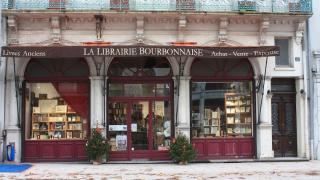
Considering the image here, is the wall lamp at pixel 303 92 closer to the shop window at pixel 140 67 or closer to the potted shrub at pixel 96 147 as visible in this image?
the shop window at pixel 140 67

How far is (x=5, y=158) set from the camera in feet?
60.4

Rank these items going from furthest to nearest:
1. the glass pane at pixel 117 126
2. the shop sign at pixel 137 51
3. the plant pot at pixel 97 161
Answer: the glass pane at pixel 117 126 < the plant pot at pixel 97 161 < the shop sign at pixel 137 51

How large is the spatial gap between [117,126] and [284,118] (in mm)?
6094

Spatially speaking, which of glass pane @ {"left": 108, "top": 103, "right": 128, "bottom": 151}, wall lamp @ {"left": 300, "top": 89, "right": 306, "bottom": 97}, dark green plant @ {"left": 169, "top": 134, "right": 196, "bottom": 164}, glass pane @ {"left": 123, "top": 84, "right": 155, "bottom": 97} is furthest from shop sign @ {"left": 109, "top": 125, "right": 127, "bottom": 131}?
wall lamp @ {"left": 300, "top": 89, "right": 306, "bottom": 97}

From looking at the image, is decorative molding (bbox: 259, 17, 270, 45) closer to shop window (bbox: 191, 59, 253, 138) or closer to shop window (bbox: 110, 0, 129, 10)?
shop window (bbox: 191, 59, 253, 138)

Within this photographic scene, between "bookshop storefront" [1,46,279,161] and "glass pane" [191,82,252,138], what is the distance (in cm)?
4

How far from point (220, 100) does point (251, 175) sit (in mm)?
4803

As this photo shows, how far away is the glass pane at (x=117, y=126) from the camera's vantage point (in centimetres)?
1928

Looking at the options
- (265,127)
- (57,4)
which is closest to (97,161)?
(57,4)

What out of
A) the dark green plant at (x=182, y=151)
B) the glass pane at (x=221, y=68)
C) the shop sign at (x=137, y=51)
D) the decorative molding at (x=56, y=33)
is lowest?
the dark green plant at (x=182, y=151)

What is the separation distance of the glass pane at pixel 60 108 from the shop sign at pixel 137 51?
→ 197 centimetres

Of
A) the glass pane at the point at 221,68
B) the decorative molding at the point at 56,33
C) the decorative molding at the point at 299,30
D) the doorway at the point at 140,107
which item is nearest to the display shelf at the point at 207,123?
the doorway at the point at 140,107

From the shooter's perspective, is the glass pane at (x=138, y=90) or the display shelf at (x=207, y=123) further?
the display shelf at (x=207, y=123)

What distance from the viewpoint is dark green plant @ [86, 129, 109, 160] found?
18.0 metres
